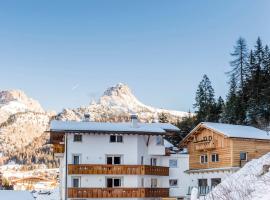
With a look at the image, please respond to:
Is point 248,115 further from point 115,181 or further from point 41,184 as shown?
point 41,184

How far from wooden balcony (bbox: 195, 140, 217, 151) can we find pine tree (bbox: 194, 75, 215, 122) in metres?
24.7

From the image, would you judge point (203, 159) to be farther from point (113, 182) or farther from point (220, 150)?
point (113, 182)

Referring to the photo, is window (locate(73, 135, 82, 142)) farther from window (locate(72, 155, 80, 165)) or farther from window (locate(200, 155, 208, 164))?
window (locate(200, 155, 208, 164))

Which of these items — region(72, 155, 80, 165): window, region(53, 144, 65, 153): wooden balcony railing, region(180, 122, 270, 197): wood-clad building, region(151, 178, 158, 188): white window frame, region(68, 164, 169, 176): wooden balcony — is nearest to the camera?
region(180, 122, 270, 197): wood-clad building

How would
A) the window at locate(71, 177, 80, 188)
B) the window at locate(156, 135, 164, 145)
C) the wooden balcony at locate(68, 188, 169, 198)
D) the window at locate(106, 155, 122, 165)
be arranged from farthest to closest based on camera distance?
the window at locate(156, 135, 164, 145) < the window at locate(106, 155, 122, 165) < the window at locate(71, 177, 80, 188) < the wooden balcony at locate(68, 188, 169, 198)

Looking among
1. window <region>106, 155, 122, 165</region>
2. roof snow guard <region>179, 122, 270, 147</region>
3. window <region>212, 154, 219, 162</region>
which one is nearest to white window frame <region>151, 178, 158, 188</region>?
window <region>106, 155, 122, 165</region>

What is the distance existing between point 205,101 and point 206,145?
33.1 m

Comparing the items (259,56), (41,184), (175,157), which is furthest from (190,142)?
(41,184)

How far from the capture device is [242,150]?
169 ft

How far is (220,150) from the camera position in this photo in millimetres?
52688

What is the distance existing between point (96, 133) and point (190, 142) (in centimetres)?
1117

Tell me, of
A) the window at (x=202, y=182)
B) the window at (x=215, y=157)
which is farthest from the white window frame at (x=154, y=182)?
the window at (x=215, y=157)

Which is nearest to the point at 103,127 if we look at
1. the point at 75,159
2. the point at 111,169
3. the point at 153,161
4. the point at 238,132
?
the point at 75,159

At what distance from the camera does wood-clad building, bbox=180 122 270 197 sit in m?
51.0
